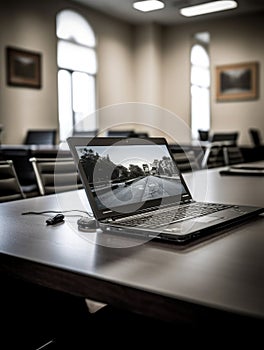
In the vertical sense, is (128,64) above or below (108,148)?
above

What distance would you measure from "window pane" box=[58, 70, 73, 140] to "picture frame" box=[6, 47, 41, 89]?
0.38 m

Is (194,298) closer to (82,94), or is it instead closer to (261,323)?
(261,323)

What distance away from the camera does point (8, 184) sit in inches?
42.4

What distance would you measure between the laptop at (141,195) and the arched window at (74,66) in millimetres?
4287

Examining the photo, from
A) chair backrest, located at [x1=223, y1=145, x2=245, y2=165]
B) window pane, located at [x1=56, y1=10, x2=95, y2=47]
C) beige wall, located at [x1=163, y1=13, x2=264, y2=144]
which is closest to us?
chair backrest, located at [x1=223, y1=145, x2=245, y2=165]

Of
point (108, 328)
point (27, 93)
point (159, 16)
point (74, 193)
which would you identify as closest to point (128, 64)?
point (159, 16)

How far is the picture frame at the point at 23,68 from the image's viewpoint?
4426 mm

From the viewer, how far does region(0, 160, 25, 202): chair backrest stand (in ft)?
3.49

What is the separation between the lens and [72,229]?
595 mm

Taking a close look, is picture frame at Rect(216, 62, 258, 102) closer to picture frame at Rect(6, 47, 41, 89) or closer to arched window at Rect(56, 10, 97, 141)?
arched window at Rect(56, 10, 97, 141)

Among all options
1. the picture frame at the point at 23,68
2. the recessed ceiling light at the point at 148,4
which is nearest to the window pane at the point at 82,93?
the picture frame at the point at 23,68

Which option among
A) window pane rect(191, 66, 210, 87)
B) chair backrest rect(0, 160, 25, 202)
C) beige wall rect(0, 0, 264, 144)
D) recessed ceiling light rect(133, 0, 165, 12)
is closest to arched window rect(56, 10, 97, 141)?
beige wall rect(0, 0, 264, 144)

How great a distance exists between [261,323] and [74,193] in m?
0.71

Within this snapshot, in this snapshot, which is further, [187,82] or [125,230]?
[187,82]
